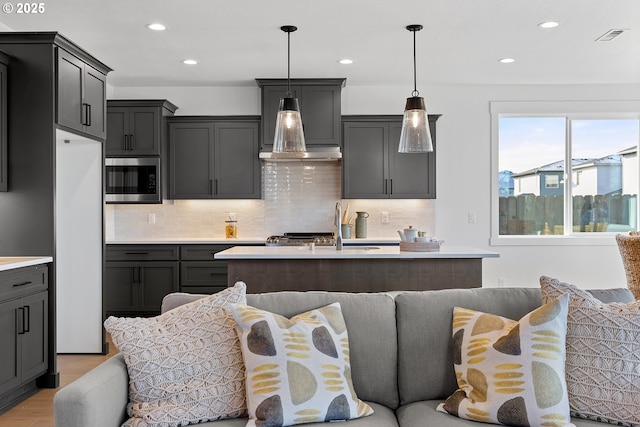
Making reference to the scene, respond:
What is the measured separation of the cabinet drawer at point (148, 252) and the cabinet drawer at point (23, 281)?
6.66ft

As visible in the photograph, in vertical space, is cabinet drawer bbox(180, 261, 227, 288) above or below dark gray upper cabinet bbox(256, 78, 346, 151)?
below

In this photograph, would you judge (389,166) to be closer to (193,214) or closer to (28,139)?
(193,214)

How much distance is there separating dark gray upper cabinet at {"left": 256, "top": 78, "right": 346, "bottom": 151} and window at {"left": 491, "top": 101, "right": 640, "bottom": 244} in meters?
1.97

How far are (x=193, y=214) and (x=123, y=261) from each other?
3.16ft

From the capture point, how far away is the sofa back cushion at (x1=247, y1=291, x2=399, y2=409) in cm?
218

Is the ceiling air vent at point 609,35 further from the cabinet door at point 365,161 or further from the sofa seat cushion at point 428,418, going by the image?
the sofa seat cushion at point 428,418

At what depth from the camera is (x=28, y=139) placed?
3.92 metres

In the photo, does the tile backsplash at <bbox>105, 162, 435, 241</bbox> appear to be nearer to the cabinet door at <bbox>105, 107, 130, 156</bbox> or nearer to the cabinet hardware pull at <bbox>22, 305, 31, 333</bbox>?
the cabinet door at <bbox>105, 107, 130, 156</bbox>

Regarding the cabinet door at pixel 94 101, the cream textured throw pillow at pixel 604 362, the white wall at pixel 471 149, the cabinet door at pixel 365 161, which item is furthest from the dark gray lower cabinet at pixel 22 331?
the cabinet door at pixel 365 161

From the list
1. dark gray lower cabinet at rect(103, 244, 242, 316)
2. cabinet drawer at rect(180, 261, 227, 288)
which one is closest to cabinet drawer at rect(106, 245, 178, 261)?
dark gray lower cabinet at rect(103, 244, 242, 316)

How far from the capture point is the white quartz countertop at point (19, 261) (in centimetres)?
339

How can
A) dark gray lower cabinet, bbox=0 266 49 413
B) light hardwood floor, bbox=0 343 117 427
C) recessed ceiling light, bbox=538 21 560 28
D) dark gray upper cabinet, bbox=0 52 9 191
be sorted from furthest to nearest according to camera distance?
1. recessed ceiling light, bbox=538 21 560 28
2. dark gray upper cabinet, bbox=0 52 9 191
3. dark gray lower cabinet, bbox=0 266 49 413
4. light hardwood floor, bbox=0 343 117 427

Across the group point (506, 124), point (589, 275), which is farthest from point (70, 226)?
point (589, 275)

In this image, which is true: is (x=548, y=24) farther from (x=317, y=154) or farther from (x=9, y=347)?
(x=9, y=347)
